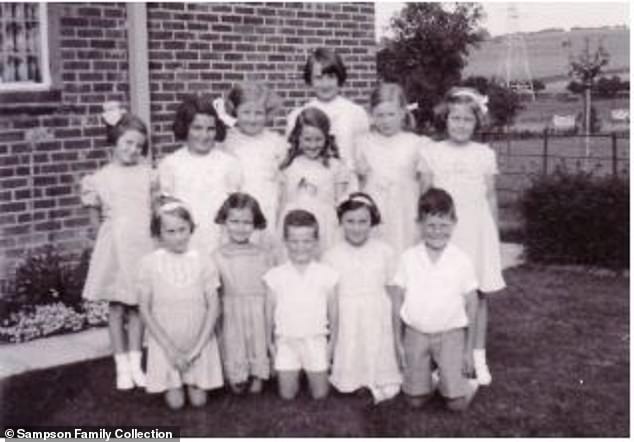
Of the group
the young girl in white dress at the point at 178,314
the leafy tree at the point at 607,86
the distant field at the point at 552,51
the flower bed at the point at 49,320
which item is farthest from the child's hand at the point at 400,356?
the leafy tree at the point at 607,86

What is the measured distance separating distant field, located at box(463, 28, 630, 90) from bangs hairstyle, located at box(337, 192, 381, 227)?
1405cm

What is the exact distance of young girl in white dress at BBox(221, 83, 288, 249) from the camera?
516 centimetres

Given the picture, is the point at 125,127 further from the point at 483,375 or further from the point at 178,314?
the point at 483,375

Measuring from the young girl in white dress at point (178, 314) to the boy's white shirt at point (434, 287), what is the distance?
3.05 feet

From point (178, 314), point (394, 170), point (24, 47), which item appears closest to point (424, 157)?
point (394, 170)

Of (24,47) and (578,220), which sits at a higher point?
(24,47)

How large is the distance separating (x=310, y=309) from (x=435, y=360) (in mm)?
654

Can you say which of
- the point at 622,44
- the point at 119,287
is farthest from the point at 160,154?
the point at 622,44

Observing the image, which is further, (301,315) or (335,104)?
(335,104)

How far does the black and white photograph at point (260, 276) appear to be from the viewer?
4.53 meters

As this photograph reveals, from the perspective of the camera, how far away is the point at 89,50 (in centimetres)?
675

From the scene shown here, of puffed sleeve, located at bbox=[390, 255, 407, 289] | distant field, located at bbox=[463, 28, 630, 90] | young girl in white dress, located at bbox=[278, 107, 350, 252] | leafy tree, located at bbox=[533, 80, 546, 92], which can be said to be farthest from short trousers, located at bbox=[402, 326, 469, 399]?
leafy tree, located at bbox=[533, 80, 546, 92]

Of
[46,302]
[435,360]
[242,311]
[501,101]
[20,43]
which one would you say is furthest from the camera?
[501,101]

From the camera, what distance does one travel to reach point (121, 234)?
494cm
